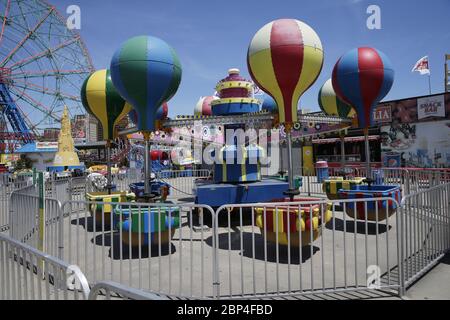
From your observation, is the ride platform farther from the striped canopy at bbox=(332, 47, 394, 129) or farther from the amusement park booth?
the amusement park booth

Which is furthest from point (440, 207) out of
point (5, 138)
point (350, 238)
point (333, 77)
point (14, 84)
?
point (14, 84)

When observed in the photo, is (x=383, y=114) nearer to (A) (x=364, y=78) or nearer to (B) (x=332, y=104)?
(B) (x=332, y=104)

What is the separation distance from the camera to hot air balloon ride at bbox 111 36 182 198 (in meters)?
5.53

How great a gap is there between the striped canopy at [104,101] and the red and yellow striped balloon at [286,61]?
139 inches

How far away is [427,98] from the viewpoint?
19.7 m

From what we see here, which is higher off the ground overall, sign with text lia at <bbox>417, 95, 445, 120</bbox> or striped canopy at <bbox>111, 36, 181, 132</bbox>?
sign with text lia at <bbox>417, 95, 445, 120</bbox>

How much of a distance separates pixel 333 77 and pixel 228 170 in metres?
3.40

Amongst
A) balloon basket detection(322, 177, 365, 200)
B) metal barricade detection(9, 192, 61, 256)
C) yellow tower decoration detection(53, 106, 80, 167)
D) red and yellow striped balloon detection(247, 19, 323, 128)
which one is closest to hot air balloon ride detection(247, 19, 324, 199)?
red and yellow striped balloon detection(247, 19, 323, 128)

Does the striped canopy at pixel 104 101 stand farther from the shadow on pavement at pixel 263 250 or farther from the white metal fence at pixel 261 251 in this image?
the shadow on pavement at pixel 263 250

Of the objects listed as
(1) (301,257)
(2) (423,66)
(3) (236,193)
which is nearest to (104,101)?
(3) (236,193)

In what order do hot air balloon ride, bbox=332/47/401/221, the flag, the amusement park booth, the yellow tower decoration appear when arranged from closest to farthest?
hot air balloon ride, bbox=332/47/401/221 → the yellow tower decoration → the flag → the amusement park booth

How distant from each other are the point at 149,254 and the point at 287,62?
385 cm

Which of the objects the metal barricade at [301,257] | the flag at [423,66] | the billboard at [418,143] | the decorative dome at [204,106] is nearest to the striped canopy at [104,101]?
the decorative dome at [204,106]

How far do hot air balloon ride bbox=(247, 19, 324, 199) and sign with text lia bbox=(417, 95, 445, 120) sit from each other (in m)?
17.1
